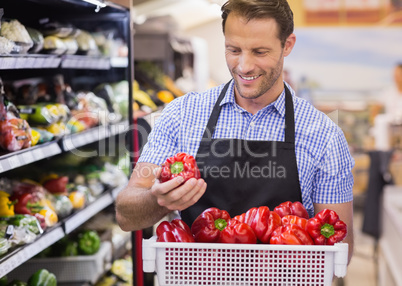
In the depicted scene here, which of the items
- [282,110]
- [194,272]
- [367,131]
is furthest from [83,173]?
[367,131]

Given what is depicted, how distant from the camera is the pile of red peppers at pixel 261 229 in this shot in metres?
1.63

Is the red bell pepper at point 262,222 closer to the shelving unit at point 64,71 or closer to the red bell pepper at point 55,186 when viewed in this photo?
the shelving unit at point 64,71

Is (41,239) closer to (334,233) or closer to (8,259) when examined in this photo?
(8,259)

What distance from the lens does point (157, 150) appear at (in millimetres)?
2090

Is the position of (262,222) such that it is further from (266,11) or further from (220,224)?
(266,11)

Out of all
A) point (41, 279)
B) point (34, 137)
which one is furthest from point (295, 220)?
point (41, 279)

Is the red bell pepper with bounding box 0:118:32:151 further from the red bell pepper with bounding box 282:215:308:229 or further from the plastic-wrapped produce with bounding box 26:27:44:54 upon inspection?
the red bell pepper with bounding box 282:215:308:229

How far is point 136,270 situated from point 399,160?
4.34m

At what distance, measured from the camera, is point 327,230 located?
5.37 feet

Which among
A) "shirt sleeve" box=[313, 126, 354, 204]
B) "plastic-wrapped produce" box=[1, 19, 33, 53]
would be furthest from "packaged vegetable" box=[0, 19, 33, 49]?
"shirt sleeve" box=[313, 126, 354, 204]

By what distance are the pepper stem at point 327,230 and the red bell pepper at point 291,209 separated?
19 centimetres

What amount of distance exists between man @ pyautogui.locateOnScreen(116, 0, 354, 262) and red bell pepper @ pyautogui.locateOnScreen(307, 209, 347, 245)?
0.34 metres

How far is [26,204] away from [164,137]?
97cm

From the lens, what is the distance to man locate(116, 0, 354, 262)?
1.88 meters
